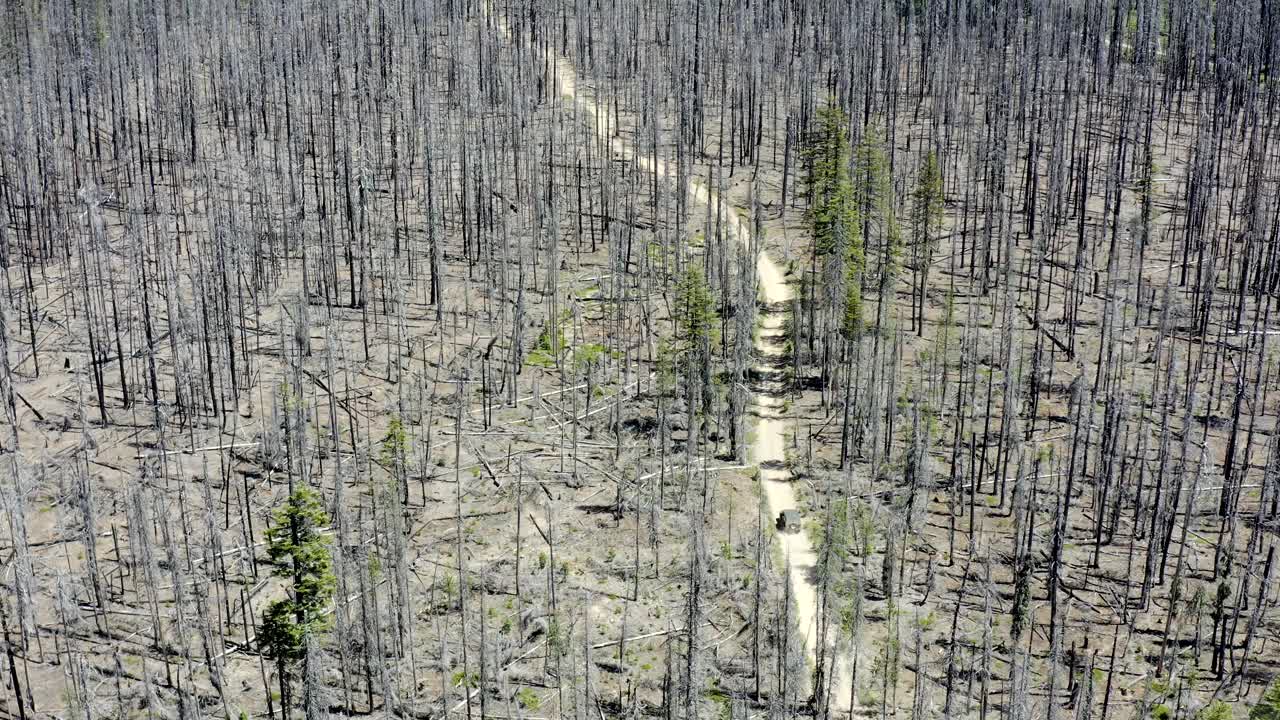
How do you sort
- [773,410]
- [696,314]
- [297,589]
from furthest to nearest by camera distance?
1. [773,410]
2. [696,314]
3. [297,589]

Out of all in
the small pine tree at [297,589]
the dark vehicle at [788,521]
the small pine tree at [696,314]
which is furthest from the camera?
the small pine tree at [696,314]

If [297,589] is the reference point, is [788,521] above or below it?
below

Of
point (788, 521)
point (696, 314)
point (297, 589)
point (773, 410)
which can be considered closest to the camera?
point (297, 589)

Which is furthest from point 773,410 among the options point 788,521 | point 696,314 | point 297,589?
point 297,589

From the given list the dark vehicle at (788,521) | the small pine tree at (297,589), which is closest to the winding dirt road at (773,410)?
the dark vehicle at (788,521)

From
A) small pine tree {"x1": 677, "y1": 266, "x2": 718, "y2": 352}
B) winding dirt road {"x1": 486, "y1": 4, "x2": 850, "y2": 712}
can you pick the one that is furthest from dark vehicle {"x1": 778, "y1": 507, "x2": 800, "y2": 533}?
small pine tree {"x1": 677, "y1": 266, "x2": 718, "y2": 352}

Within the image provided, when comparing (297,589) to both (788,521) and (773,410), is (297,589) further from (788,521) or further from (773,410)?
(773,410)

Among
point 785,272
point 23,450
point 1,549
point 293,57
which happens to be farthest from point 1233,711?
point 293,57

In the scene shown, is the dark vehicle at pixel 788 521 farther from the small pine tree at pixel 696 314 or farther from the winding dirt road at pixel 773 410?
the small pine tree at pixel 696 314

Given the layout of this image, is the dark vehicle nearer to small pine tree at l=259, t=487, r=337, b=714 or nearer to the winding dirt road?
the winding dirt road
